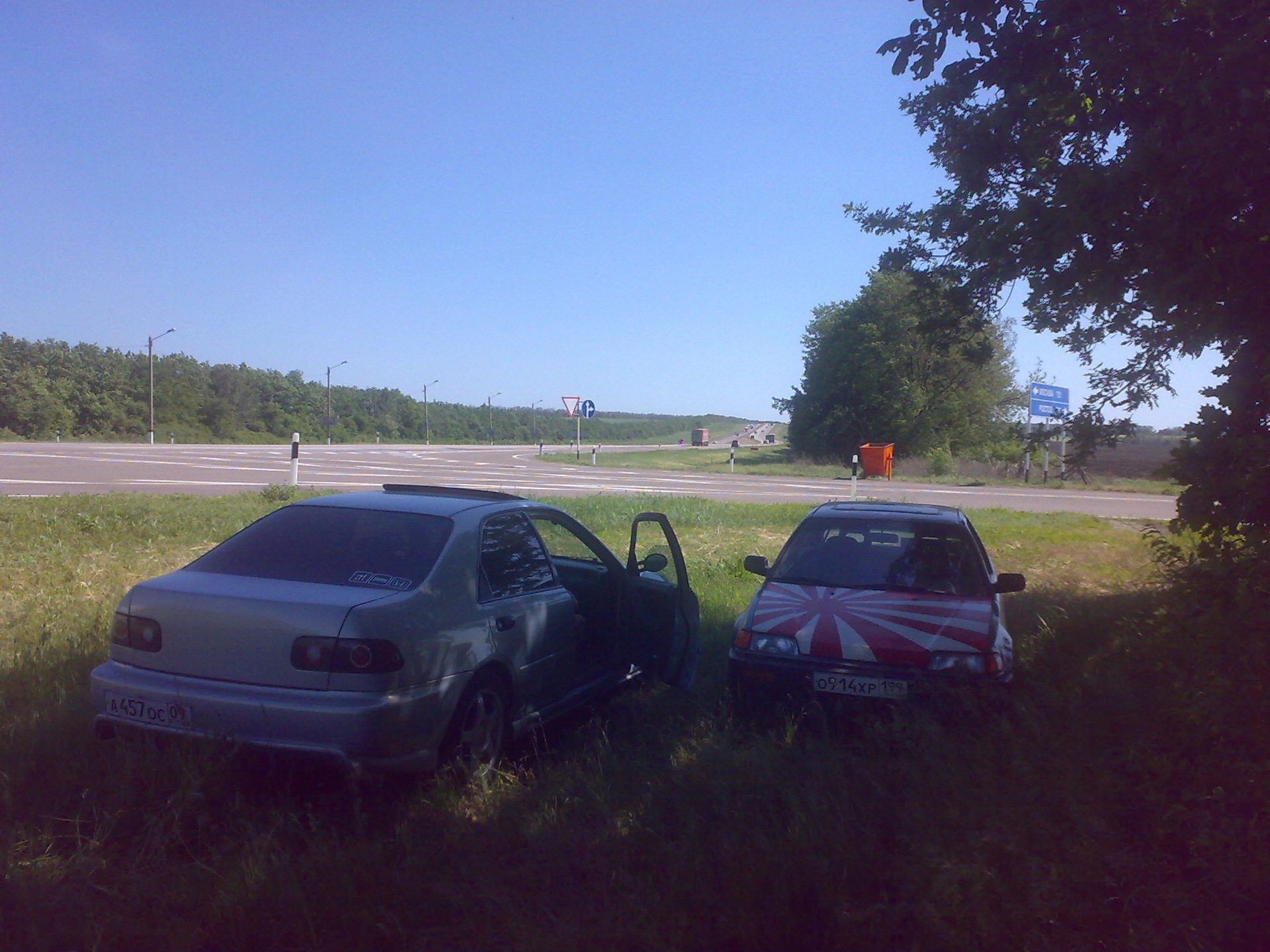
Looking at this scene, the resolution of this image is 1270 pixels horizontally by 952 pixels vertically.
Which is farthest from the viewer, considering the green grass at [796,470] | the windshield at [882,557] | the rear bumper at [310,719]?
the green grass at [796,470]

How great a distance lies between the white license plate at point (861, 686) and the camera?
503 centimetres

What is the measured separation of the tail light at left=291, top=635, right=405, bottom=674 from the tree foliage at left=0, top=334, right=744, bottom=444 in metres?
62.2

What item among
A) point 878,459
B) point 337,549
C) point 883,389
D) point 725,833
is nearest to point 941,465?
point 878,459

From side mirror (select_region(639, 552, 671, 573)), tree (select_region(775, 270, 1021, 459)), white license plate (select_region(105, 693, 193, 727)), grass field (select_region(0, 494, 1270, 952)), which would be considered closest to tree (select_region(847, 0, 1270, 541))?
grass field (select_region(0, 494, 1270, 952))

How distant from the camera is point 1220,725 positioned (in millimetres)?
3312

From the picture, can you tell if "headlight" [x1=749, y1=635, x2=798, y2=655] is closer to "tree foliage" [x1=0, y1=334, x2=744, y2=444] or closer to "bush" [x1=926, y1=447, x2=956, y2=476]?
"bush" [x1=926, y1=447, x2=956, y2=476]

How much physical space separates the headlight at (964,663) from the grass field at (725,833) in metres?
0.27

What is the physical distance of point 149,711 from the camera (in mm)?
4039

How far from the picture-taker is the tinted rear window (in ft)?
14.3

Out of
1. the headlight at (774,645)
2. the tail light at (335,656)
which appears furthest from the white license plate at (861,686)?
the tail light at (335,656)

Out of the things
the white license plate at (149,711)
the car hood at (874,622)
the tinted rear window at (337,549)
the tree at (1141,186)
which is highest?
the tree at (1141,186)

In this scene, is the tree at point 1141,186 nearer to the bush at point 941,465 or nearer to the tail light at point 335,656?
the tail light at point 335,656

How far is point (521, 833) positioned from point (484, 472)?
1025 inches

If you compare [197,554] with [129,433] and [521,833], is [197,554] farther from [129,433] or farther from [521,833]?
[129,433]
